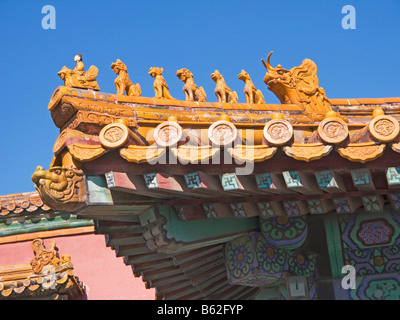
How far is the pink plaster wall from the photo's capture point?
42.4 feet

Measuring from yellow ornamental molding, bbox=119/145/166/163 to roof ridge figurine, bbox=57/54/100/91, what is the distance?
1026 millimetres

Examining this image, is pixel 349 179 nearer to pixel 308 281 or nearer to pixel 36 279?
pixel 308 281

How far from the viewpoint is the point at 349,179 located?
7.39m

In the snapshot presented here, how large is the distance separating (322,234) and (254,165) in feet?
5.67

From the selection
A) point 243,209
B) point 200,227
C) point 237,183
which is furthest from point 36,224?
point 237,183

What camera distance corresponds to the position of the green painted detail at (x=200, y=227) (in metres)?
7.69

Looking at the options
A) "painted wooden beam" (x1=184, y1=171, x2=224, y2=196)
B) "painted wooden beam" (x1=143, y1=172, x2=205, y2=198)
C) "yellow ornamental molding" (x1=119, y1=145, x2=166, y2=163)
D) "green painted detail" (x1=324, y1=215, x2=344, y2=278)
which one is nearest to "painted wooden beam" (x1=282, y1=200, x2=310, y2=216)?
"green painted detail" (x1=324, y1=215, x2=344, y2=278)

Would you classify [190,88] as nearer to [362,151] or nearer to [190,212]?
[190,212]

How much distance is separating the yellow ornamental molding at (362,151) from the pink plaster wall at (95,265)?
22.1 ft

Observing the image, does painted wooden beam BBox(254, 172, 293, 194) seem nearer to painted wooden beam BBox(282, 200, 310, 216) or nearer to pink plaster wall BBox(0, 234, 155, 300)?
painted wooden beam BBox(282, 200, 310, 216)

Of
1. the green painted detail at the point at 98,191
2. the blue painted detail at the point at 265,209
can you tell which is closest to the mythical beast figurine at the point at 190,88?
the blue painted detail at the point at 265,209

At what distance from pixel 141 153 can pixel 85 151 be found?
19.5 inches

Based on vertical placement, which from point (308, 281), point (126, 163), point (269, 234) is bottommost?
point (308, 281)

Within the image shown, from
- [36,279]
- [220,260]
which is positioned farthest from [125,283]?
[220,260]
